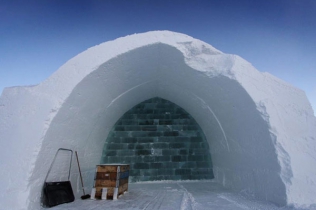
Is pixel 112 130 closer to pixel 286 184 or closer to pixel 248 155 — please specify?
pixel 248 155

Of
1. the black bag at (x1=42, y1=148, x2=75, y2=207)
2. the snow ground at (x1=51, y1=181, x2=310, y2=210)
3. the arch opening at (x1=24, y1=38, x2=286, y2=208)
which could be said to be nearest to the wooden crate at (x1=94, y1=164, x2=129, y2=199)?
the snow ground at (x1=51, y1=181, x2=310, y2=210)

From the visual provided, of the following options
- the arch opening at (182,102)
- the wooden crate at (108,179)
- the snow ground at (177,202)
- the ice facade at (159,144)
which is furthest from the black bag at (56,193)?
the ice facade at (159,144)

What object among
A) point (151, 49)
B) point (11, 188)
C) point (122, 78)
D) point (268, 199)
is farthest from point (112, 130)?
point (268, 199)

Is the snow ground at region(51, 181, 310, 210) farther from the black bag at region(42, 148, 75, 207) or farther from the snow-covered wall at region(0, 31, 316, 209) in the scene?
the snow-covered wall at region(0, 31, 316, 209)

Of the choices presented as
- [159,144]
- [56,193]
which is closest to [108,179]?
[56,193]

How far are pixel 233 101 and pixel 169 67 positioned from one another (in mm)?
1505

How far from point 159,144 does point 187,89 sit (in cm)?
211

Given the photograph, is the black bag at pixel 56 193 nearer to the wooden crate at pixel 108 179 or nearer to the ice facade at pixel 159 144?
the wooden crate at pixel 108 179

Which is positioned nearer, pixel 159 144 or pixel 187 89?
pixel 187 89

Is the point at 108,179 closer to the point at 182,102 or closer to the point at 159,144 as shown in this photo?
the point at 159,144

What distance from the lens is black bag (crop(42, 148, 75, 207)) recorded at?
12.1ft

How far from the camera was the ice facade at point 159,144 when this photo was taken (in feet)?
22.2

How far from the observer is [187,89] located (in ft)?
18.6

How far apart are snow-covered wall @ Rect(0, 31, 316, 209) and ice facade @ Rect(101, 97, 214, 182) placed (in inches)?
52.0
